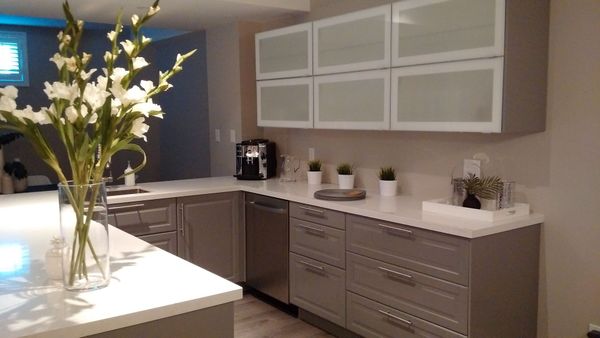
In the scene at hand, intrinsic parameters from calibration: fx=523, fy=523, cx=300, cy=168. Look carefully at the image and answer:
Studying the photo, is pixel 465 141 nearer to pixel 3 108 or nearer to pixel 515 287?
pixel 515 287

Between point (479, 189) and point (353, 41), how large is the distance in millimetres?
1214

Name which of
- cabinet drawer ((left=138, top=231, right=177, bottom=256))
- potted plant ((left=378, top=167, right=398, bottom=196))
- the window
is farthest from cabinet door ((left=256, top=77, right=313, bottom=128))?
the window

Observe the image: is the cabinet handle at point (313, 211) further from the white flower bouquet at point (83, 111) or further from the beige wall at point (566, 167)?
the white flower bouquet at point (83, 111)

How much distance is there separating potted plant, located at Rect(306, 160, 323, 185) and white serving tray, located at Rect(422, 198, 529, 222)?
3.99ft

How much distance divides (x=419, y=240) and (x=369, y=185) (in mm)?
1087

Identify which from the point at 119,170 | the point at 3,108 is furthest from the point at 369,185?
the point at 119,170

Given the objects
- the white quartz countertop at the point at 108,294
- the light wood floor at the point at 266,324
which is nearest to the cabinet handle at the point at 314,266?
the light wood floor at the point at 266,324

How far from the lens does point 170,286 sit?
158 cm

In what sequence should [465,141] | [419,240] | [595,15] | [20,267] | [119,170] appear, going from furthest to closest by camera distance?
[119,170] → [465,141] → [419,240] → [595,15] → [20,267]

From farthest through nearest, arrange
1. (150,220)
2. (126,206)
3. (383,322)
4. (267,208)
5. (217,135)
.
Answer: (217,135) → (267,208) → (150,220) → (126,206) → (383,322)

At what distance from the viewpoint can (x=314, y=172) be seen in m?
3.89

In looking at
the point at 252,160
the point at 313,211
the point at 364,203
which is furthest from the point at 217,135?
the point at 364,203

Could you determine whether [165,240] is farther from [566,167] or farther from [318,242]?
[566,167]

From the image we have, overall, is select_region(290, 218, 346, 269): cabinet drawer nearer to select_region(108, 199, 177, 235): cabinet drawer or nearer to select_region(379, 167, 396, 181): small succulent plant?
select_region(379, 167, 396, 181): small succulent plant
